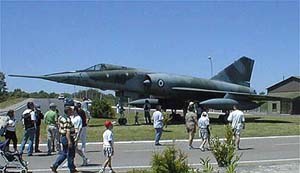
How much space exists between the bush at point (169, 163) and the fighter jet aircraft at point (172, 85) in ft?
69.7

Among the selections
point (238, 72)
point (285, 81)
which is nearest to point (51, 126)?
point (238, 72)

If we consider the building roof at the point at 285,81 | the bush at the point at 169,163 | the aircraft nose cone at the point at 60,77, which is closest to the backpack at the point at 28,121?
the bush at the point at 169,163

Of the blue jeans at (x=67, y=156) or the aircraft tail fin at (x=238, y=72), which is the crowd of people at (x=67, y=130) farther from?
the aircraft tail fin at (x=238, y=72)

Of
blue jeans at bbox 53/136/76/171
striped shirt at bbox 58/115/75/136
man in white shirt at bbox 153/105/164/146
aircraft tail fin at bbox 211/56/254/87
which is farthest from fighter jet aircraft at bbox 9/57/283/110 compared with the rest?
blue jeans at bbox 53/136/76/171

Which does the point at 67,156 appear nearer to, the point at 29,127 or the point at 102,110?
the point at 29,127

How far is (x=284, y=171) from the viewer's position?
34.0 ft

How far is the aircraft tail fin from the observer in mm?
38938

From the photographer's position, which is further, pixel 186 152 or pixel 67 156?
pixel 186 152

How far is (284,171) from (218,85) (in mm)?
26903

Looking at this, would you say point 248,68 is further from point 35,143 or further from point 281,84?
point 281,84

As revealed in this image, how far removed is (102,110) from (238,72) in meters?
12.3

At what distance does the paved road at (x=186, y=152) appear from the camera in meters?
12.9

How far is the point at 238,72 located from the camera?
39281mm

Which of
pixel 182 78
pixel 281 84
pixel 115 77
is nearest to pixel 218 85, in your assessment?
pixel 182 78
